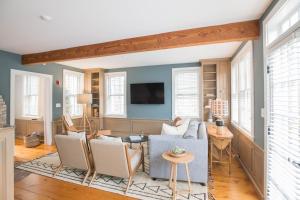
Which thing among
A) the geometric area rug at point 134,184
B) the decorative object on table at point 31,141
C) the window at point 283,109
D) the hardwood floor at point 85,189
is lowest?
the hardwood floor at point 85,189

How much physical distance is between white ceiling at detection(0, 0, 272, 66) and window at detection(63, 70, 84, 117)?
2.48 meters

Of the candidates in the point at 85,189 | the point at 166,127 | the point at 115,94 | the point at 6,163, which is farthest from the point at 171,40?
the point at 115,94

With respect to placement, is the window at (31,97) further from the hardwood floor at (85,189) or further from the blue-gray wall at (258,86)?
the blue-gray wall at (258,86)

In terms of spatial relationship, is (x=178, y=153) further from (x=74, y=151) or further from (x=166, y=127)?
(x=74, y=151)

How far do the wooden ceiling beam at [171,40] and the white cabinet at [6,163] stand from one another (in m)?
2.14

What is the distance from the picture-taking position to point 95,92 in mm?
6266

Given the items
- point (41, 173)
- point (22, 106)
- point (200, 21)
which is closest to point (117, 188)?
point (41, 173)

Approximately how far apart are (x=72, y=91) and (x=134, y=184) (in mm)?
4291

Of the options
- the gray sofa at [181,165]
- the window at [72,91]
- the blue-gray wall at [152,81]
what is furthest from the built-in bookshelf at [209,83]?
the window at [72,91]

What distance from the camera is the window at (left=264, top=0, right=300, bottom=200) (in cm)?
155

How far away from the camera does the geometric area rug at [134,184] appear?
2383mm

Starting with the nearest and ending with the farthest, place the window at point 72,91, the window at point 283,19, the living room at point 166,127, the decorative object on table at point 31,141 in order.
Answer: the window at point 283,19, the living room at point 166,127, the decorative object on table at point 31,141, the window at point 72,91

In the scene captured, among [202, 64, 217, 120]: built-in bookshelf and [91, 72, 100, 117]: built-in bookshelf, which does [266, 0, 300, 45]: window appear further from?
[91, 72, 100, 117]: built-in bookshelf

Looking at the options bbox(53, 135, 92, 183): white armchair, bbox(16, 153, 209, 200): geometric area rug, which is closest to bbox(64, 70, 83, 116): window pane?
bbox(16, 153, 209, 200): geometric area rug
